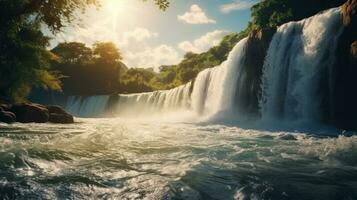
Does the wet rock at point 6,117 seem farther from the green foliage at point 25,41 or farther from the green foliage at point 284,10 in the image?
the green foliage at point 284,10

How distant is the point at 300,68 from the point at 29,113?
16153 millimetres

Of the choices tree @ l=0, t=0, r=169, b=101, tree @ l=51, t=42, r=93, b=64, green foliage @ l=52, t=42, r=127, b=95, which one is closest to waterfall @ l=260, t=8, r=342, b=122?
tree @ l=0, t=0, r=169, b=101

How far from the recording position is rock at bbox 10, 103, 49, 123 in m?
20.7

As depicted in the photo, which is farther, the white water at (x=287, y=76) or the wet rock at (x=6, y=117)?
the white water at (x=287, y=76)

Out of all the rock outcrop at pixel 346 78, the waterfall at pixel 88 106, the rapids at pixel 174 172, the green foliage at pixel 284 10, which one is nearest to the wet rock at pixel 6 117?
the rapids at pixel 174 172

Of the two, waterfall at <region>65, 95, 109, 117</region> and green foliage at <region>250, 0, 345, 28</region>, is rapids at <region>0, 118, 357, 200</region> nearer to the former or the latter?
green foliage at <region>250, 0, 345, 28</region>

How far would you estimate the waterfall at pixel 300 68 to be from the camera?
1925 centimetres

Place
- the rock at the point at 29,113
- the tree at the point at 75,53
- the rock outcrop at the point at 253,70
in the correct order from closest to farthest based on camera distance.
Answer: the rock at the point at 29,113 < the rock outcrop at the point at 253,70 < the tree at the point at 75,53

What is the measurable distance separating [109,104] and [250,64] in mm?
26040

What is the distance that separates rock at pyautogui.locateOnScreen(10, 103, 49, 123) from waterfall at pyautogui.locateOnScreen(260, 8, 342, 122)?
45.2ft

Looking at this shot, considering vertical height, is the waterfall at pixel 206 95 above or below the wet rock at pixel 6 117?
above

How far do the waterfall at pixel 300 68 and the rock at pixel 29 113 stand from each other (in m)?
13.8

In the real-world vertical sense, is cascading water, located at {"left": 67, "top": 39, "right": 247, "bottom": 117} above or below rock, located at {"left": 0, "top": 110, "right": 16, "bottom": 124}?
above

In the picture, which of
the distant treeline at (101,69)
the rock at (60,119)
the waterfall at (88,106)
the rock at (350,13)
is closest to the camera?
the rock at (350,13)
